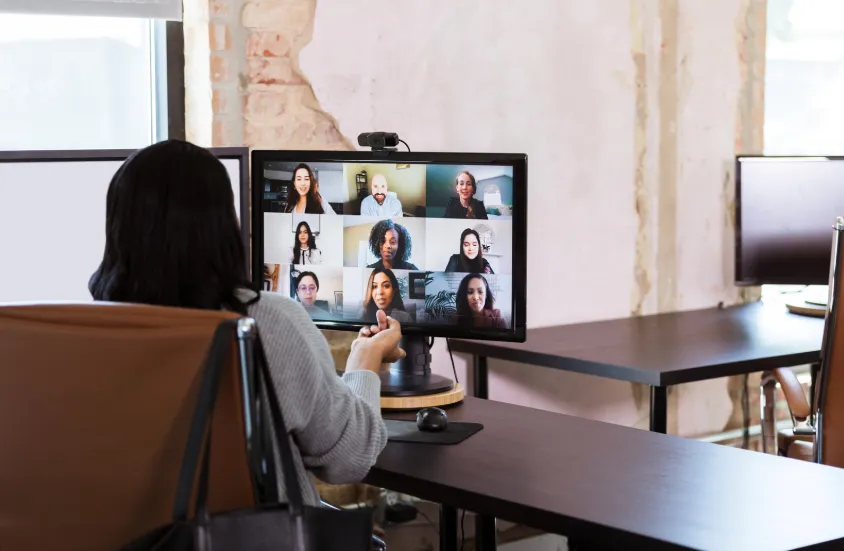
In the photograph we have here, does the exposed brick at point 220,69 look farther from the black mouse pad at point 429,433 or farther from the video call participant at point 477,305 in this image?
the black mouse pad at point 429,433

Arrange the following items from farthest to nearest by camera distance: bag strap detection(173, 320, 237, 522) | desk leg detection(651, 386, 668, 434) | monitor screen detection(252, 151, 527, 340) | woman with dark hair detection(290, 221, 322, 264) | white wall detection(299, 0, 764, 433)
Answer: white wall detection(299, 0, 764, 433)
desk leg detection(651, 386, 668, 434)
woman with dark hair detection(290, 221, 322, 264)
monitor screen detection(252, 151, 527, 340)
bag strap detection(173, 320, 237, 522)

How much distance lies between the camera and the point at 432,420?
6.81 ft

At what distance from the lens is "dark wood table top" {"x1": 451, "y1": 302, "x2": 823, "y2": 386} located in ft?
8.70

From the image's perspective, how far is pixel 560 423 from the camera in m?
2.15

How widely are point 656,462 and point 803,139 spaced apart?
8.65 feet

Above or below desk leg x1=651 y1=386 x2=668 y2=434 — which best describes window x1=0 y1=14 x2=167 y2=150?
above

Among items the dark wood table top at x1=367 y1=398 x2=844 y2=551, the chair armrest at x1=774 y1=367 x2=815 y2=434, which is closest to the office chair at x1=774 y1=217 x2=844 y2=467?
the chair armrest at x1=774 y1=367 x2=815 y2=434

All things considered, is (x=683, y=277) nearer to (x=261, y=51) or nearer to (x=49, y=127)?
(x=261, y=51)

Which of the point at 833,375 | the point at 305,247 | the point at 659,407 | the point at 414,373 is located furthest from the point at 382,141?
the point at 833,375

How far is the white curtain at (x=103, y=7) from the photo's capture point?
2.61 m

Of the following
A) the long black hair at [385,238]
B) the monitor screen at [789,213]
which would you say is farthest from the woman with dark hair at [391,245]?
the monitor screen at [789,213]

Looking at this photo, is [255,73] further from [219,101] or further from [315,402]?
[315,402]

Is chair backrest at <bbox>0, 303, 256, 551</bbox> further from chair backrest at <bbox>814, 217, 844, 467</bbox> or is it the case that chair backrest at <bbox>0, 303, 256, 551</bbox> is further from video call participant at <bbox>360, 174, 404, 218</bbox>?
chair backrest at <bbox>814, 217, 844, 467</bbox>

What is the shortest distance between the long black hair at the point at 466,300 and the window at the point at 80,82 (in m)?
1.06
